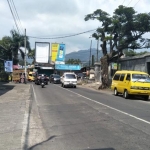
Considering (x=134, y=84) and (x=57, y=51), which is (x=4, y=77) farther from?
(x=134, y=84)

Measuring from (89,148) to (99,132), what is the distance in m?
1.86

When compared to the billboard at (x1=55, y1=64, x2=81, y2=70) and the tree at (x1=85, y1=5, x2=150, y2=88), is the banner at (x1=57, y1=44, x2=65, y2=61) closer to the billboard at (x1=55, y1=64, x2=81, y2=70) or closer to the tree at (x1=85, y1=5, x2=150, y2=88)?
the billboard at (x1=55, y1=64, x2=81, y2=70)

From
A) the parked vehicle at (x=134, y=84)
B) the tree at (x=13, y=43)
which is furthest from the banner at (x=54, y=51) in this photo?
the parked vehicle at (x=134, y=84)

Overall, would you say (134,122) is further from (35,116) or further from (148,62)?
(148,62)

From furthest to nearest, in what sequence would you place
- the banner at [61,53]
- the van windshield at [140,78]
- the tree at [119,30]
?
the banner at [61,53] → the tree at [119,30] → the van windshield at [140,78]

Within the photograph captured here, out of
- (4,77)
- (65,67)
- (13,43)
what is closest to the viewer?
(4,77)

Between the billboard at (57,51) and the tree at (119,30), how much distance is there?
4512 cm

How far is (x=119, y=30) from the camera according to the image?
35188 millimetres

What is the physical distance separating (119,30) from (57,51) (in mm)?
48270

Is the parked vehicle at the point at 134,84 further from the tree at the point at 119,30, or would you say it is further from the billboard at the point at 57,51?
the billboard at the point at 57,51

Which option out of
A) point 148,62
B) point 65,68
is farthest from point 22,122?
point 65,68

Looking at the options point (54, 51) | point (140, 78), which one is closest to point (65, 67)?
point (54, 51)

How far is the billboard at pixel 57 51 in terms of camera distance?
81812 millimetres

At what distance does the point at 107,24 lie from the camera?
3566 cm
